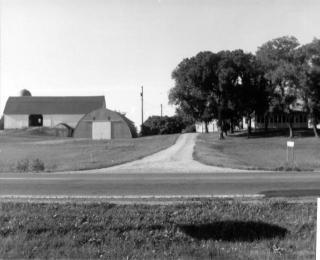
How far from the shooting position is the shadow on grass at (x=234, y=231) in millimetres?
7159

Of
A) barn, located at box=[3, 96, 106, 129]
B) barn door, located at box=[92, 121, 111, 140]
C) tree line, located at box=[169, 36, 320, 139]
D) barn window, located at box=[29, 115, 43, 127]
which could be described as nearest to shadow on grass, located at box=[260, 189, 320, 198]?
tree line, located at box=[169, 36, 320, 139]

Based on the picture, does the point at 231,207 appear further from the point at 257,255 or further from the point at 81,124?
the point at 81,124

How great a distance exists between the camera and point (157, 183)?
45.4ft

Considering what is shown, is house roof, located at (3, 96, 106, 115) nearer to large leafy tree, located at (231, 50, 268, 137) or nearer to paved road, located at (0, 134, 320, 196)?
large leafy tree, located at (231, 50, 268, 137)

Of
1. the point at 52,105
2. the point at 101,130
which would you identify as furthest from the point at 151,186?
the point at 52,105

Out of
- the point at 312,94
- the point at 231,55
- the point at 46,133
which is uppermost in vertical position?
the point at 231,55

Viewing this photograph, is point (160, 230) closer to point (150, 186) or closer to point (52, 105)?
point (150, 186)

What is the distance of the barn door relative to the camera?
73.8 metres

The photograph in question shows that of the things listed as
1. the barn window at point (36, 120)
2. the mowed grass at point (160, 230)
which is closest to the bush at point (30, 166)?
the mowed grass at point (160, 230)

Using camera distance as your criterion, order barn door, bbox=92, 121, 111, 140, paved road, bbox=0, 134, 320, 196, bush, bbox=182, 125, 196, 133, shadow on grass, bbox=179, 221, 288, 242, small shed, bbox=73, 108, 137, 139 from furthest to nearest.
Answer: bush, bbox=182, 125, 196, 133 → barn door, bbox=92, 121, 111, 140 → small shed, bbox=73, 108, 137, 139 → paved road, bbox=0, 134, 320, 196 → shadow on grass, bbox=179, 221, 288, 242

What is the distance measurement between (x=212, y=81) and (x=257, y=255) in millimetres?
55447

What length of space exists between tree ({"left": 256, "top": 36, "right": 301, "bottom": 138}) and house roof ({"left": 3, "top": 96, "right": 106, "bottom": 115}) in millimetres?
42173

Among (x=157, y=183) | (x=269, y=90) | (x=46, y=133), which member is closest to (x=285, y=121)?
(x=269, y=90)

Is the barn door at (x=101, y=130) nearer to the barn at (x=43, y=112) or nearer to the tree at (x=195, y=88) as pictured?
the tree at (x=195, y=88)
